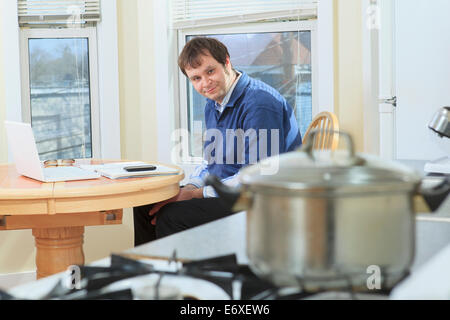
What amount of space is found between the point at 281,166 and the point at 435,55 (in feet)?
5.97

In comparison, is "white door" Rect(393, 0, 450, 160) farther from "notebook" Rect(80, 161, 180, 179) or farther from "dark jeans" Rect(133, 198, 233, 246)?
"notebook" Rect(80, 161, 180, 179)

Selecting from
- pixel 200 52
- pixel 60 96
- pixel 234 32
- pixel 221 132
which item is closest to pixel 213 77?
pixel 200 52

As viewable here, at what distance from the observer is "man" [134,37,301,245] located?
243cm

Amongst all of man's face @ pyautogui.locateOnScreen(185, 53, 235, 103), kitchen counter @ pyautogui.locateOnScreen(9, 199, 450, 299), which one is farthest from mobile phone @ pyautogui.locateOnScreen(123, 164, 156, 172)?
kitchen counter @ pyautogui.locateOnScreen(9, 199, 450, 299)

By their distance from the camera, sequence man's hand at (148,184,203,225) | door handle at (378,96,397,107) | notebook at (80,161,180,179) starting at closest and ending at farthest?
1. notebook at (80,161,180,179)
2. man's hand at (148,184,203,225)
3. door handle at (378,96,397,107)

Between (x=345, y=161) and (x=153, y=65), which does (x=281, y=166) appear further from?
(x=153, y=65)

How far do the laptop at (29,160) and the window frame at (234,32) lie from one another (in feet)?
3.41

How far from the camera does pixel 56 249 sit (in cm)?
229

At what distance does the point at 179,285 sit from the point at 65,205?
4.28 ft

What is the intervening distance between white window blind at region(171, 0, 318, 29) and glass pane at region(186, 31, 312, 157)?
88mm

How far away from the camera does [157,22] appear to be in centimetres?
327

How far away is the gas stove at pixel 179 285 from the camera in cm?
72

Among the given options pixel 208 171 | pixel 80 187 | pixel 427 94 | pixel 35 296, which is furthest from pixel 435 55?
pixel 35 296

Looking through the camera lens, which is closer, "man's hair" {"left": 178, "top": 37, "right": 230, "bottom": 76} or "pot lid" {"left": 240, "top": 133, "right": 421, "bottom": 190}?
"pot lid" {"left": 240, "top": 133, "right": 421, "bottom": 190}
